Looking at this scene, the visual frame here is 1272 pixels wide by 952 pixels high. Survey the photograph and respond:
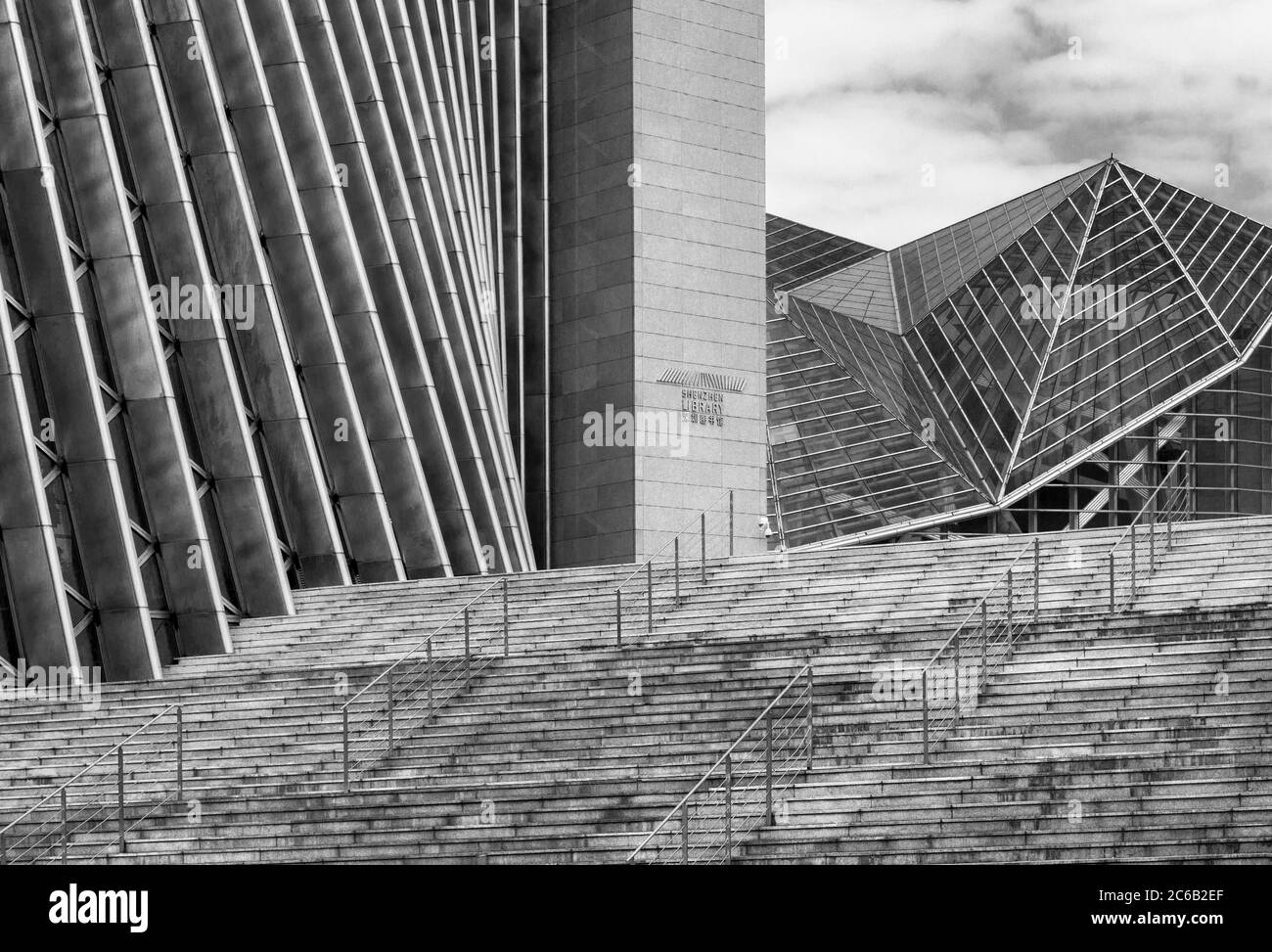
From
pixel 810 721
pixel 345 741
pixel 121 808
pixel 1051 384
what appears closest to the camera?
pixel 810 721

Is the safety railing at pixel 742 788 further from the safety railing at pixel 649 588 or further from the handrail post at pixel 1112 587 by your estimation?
the safety railing at pixel 649 588

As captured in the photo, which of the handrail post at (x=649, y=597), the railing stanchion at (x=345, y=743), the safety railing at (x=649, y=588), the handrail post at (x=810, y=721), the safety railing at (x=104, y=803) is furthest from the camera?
the safety railing at (x=649, y=588)

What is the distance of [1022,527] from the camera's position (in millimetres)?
57688

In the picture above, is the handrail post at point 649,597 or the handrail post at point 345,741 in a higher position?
the handrail post at point 649,597

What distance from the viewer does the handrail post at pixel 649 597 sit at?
830 inches

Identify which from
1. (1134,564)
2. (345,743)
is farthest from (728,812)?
(1134,564)

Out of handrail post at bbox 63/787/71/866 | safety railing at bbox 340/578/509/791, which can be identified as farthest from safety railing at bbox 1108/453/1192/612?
handrail post at bbox 63/787/71/866

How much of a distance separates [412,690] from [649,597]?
277cm

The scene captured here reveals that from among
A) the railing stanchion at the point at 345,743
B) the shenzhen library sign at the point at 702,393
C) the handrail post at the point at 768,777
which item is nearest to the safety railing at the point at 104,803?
the railing stanchion at the point at 345,743

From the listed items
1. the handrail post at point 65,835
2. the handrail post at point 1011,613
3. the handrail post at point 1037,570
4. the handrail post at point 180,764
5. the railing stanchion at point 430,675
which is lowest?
the handrail post at point 65,835

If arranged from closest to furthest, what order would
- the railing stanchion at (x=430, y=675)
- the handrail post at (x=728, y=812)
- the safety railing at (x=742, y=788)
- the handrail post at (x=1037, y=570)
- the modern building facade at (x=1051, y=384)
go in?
1. the handrail post at (x=728, y=812)
2. the safety railing at (x=742, y=788)
3. the handrail post at (x=1037, y=570)
4. the railing stanchion at (x=430, y=675)
5. the modern building facade at (x=1051, y=384)

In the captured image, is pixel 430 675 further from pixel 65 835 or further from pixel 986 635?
pixel 986 635

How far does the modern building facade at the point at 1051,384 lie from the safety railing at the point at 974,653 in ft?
111

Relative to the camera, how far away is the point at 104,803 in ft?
59.3
